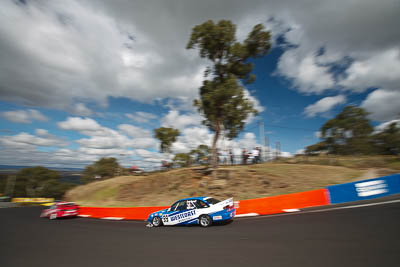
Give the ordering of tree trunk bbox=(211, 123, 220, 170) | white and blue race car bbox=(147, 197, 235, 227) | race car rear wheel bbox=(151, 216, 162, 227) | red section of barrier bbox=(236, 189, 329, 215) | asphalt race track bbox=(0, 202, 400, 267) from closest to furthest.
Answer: asphalt race track bbox=(0, 202, 400, 267) < white and blue race car bbox=(147, 197, 235, 227) < red section of barrier bbox=(236, 189, 329, 215) < race car rear wheel bbox=(151, 216, 162, 227) < tree trunk bbox=(211, 123, 220, 170)

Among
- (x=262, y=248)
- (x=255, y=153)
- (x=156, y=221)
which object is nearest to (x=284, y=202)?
(x=262, y=248)

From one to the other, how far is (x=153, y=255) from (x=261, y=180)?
1490 cm

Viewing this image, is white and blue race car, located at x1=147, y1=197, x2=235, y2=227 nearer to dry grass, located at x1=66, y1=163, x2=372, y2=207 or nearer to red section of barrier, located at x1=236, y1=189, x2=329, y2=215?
red section of barrier, located at x1=236, y1=189, x2=329, y2=215

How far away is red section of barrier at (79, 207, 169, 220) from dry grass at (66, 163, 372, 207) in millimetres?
4863

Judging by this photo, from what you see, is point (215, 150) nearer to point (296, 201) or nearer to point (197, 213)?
point (296, 201)

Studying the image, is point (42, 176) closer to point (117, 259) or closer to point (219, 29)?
point (219, 29)

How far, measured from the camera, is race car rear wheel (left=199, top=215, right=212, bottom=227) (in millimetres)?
8870

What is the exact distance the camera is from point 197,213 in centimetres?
921

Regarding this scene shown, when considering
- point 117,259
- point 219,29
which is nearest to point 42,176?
point 219,29

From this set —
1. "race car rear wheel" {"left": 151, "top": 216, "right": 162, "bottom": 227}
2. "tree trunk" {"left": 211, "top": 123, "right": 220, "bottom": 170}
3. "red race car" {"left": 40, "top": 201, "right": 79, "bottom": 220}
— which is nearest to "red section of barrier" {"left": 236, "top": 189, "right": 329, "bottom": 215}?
"race car rear wheel" {"left": 151, "top": 216, "right": 162, "bottom": 227}

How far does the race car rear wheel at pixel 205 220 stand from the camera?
8870mm

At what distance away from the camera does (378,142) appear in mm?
39125

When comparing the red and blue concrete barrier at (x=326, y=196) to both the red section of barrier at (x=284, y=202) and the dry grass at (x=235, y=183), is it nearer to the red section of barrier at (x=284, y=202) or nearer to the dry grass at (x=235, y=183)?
the red section of barrier at (x=284, y=202)

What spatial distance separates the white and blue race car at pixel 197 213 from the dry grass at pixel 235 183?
8.12m
